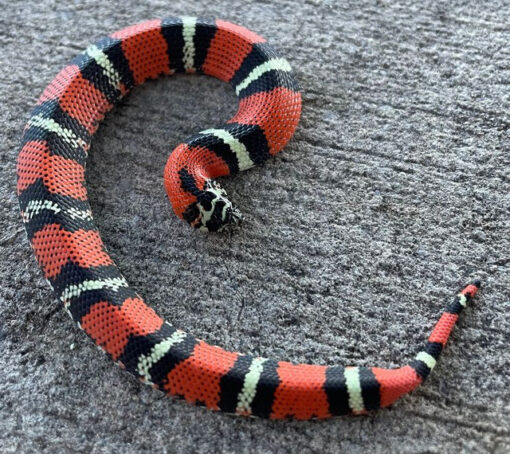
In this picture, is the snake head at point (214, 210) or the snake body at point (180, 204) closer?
the snake body at point (180, 204)

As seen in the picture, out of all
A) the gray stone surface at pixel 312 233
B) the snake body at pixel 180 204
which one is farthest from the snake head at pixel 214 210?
the gray stone surface at pixel 312 233

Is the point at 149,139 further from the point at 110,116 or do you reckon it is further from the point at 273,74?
the point at 273,74

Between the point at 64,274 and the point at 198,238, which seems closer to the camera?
the point at 64,274

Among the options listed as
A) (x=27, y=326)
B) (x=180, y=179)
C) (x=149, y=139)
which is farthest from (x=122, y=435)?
(x=149, y=139)

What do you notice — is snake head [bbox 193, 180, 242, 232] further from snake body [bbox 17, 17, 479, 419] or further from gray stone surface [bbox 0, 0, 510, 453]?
gray stone surface [bbox 0, 0, 510, 453]

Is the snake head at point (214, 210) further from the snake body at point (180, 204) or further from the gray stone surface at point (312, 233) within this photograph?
the gray stone surface at point (312, 233)

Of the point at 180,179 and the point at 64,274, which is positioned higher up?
the point at 180,179
